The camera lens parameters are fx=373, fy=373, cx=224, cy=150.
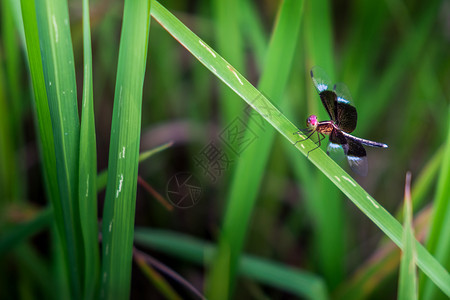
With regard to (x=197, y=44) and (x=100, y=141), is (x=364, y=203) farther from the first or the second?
(x=100, y=141)

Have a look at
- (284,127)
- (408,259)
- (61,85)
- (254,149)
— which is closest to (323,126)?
(254,149)

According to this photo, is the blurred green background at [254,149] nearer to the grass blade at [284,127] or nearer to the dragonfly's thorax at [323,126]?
the dragonfly's thorax at [323,126]

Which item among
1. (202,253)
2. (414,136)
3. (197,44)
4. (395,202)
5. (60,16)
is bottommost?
(395,202)

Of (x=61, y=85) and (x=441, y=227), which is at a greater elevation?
(x=61, y=85)

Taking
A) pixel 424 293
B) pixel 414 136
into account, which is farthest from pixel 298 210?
pixel 424 293

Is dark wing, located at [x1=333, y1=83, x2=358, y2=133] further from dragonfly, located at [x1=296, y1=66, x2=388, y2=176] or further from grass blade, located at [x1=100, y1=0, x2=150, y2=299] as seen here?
grass blade, located at [x1=100, y1=0, x2=150, y2=299]

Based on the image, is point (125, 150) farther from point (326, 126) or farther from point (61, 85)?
point (326, 126)

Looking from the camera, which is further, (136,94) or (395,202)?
(395,202)
